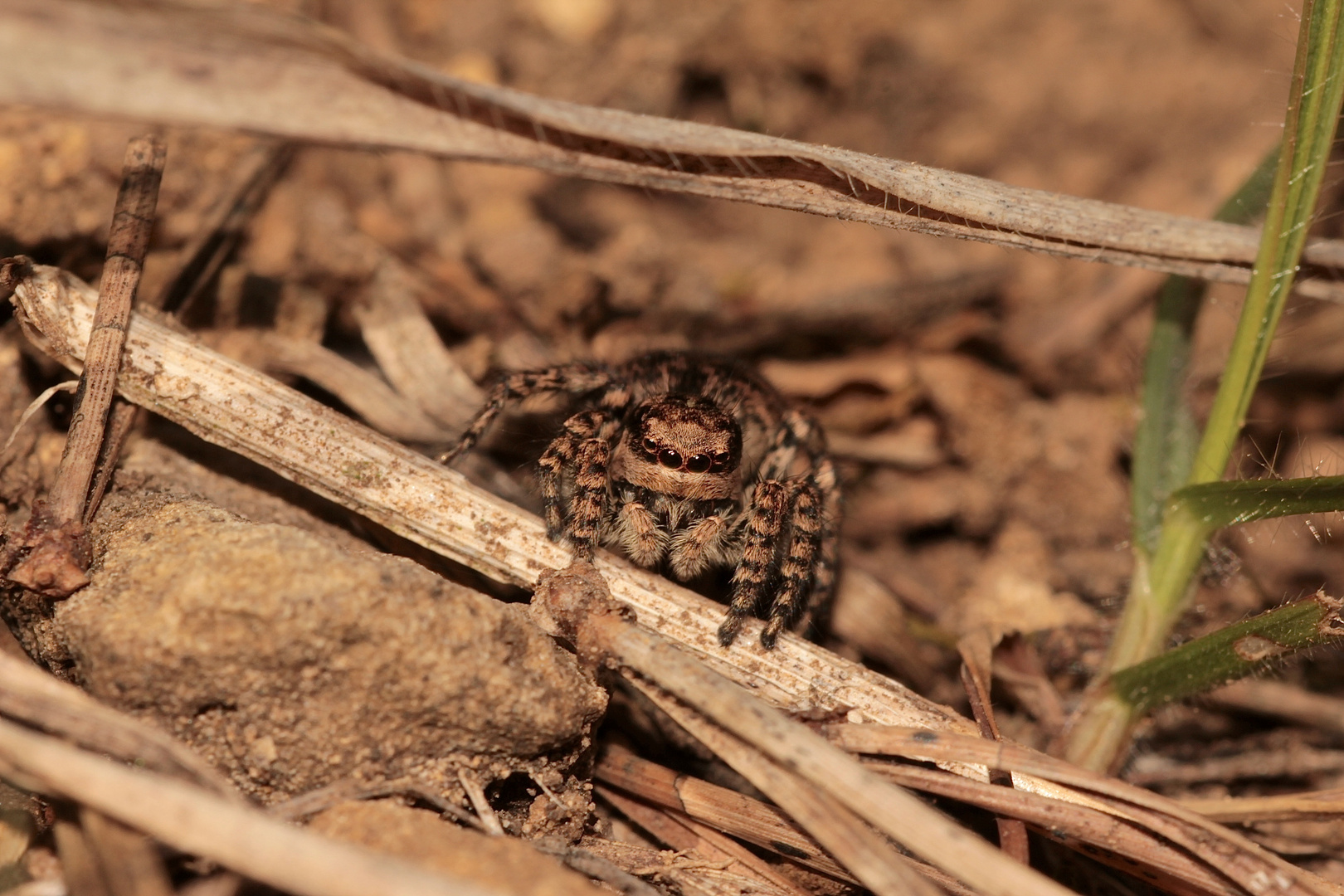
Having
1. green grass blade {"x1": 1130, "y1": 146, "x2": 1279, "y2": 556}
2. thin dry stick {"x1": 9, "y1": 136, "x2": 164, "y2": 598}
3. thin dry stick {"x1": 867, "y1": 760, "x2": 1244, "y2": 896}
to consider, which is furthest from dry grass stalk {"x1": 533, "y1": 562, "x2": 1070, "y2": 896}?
green grass blade {"x1": 1130, "y1": 146, "x2": 1279, "y2": 556}

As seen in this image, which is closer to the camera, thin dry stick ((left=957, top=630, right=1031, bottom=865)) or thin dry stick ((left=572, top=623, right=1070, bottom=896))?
thin dry stick ((left=572, top=623, right=1070, bottom=896))

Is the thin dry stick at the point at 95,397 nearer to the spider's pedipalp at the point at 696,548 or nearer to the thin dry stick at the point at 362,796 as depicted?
the thin dry stick at the point at 362,796

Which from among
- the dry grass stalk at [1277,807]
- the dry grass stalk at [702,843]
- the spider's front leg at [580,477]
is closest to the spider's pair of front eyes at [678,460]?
the spider's front leg at [580,477]

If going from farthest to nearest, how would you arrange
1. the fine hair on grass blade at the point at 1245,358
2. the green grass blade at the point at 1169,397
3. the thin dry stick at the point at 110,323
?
the green grass blade at the point at 1169,397 < the fine hair on grass blade at the point at 1245,358 < the thin dry stick at the point at 110,323

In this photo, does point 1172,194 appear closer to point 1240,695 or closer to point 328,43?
point 1240,695

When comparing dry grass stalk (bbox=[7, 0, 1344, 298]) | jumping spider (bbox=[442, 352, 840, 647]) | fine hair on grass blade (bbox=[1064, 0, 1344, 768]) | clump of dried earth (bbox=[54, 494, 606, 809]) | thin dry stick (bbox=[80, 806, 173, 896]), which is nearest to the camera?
thin dry stick (bbox=[80, 806, 173, 896])

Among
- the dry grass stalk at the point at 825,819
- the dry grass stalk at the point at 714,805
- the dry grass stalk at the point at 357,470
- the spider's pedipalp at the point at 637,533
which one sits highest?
the spider's pedipalp at the point at 637,533

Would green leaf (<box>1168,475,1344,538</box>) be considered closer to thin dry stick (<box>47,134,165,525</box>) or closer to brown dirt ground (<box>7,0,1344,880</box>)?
brown dirt ground (<box>7,0,1344,880</box>)

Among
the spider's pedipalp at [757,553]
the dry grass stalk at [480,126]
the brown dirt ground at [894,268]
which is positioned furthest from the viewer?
the brown dirt ground at [894,268]

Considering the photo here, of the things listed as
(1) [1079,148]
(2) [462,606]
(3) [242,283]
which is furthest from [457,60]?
(2) [462,606]
